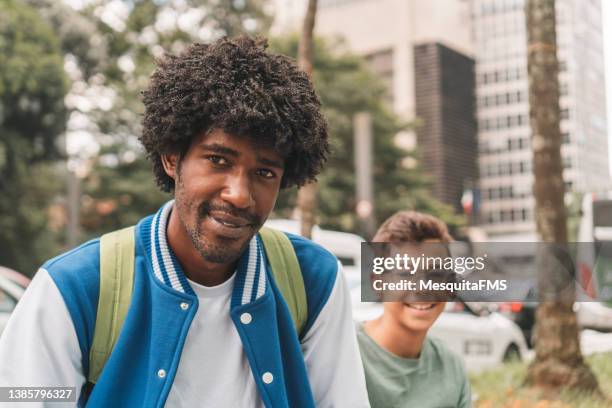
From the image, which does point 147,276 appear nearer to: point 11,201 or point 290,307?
point 290,307

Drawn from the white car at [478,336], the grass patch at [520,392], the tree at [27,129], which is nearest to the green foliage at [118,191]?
the tree at [27,129]

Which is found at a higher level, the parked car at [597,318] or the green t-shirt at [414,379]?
the green t-shirt at [414,379]

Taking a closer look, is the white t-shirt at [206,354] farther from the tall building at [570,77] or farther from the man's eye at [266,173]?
the tall building at [570,77]

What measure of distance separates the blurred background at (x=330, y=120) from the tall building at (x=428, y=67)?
0.82 ft

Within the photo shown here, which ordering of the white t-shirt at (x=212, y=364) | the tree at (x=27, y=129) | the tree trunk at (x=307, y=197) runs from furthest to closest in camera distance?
the tree at (x=27, y=129)
the tree trunk at (x=307, y=197)
the white t-shirt at (x=212, y=364)

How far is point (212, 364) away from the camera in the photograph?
1850mm

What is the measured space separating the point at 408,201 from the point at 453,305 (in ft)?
57.8

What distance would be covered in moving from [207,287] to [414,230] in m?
1.20

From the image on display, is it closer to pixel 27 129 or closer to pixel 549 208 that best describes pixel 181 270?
pixel 549 208

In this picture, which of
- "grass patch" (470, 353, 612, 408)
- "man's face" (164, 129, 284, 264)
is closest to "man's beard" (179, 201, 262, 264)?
"man's face" (164, 129, 284, 264)

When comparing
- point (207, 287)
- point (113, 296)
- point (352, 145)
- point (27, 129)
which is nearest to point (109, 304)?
point (113, 296)

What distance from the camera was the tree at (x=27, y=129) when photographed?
17312mm

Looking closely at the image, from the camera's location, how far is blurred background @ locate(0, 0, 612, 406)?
8.84 metres

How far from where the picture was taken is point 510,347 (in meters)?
9.57
